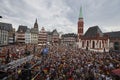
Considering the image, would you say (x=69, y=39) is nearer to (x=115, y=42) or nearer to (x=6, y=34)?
(x=6, y=34)

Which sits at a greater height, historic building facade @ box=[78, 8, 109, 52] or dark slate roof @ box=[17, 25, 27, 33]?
dark slate roof @ box=[17, 25, 27, 33]

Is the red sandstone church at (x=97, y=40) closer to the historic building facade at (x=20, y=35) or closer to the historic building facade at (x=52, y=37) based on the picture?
the historic building facade at (x=20, y=35)

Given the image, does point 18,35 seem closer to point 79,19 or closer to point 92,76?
point 79,19

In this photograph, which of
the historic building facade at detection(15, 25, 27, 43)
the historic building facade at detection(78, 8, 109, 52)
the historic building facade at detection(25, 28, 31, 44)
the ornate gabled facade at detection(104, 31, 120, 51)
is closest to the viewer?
the historic building facade at detection(78, 8, 109, 52)

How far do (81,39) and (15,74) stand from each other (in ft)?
222

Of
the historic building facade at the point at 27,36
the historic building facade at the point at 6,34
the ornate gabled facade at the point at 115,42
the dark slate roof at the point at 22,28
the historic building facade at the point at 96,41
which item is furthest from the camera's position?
the historic building facade at the point at 27,36

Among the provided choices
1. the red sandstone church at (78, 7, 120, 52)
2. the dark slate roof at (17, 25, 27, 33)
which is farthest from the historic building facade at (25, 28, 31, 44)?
the red sandstone church at (78, 7, 120, 52)

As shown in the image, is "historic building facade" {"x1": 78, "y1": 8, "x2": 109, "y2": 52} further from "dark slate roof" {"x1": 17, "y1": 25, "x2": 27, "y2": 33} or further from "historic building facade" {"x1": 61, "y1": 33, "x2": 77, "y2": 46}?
"historic building facade" {"x1": 61, "y1": 33, "x2": 77, "y2": 46}

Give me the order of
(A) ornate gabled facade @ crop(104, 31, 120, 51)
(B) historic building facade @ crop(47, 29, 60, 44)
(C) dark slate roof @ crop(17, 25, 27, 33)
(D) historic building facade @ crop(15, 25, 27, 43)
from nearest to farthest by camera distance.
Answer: (A) ornate gabled facade @ crop(104, 31, 120, 51)
(D) historic building facade @ crop(15, 25, 27, 43)
(C) dark slate roof @ crop(17, 25, 27, 33)
(B) historic building facade @ crop(47, 29, 60, 44)

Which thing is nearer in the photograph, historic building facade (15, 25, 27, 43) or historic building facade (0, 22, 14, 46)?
historic building facade (0, 22, 14, 46)

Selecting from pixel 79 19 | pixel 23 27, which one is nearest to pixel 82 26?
pixel 79 19

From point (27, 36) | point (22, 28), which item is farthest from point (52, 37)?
point (22, 28)

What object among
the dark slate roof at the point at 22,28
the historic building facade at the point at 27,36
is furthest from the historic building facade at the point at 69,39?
the dark slate roof at the point at 22,28

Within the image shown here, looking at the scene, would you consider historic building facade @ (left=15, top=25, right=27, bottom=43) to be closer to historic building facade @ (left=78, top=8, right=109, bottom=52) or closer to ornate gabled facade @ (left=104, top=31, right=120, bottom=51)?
historic building facade @ (left=78, top=8, right=109, bottom=52)
